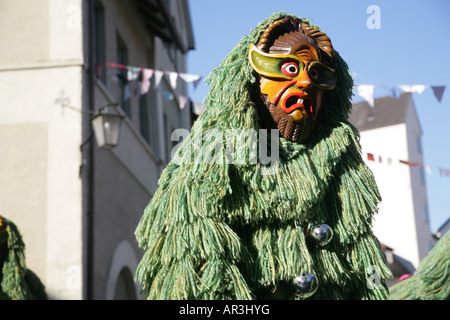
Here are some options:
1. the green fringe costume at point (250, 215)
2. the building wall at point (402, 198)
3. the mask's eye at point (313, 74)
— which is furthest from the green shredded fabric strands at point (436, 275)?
the building wall at point (402, 198)

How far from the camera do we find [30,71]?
8.00 meters

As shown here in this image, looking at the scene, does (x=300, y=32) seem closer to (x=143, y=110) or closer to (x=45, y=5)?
(x=45, y=5)

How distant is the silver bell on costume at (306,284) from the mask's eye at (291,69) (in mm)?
760

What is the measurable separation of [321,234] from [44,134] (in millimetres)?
5818

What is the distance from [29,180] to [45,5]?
2154 mm

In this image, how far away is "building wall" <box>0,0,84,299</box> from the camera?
734cm

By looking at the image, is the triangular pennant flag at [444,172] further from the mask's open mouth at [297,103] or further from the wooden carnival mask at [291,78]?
the mask's open mouth at [297,103]

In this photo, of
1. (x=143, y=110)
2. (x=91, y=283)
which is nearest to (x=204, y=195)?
(x=91, y=283)

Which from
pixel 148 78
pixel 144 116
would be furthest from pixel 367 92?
pixel 144 116

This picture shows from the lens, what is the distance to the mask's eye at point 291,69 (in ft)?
8.48

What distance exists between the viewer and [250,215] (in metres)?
2.47

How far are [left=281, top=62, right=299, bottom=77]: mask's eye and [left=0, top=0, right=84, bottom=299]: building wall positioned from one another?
5209mm

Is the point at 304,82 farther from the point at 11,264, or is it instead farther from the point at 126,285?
the point at 126,285

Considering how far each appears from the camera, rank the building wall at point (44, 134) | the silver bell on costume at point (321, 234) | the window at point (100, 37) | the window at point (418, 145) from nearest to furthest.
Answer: the silver bell on costume at point (321, 234) < the building wall at point (44, 134) < the window at point (100, 37) < the window at point (418, 145)
